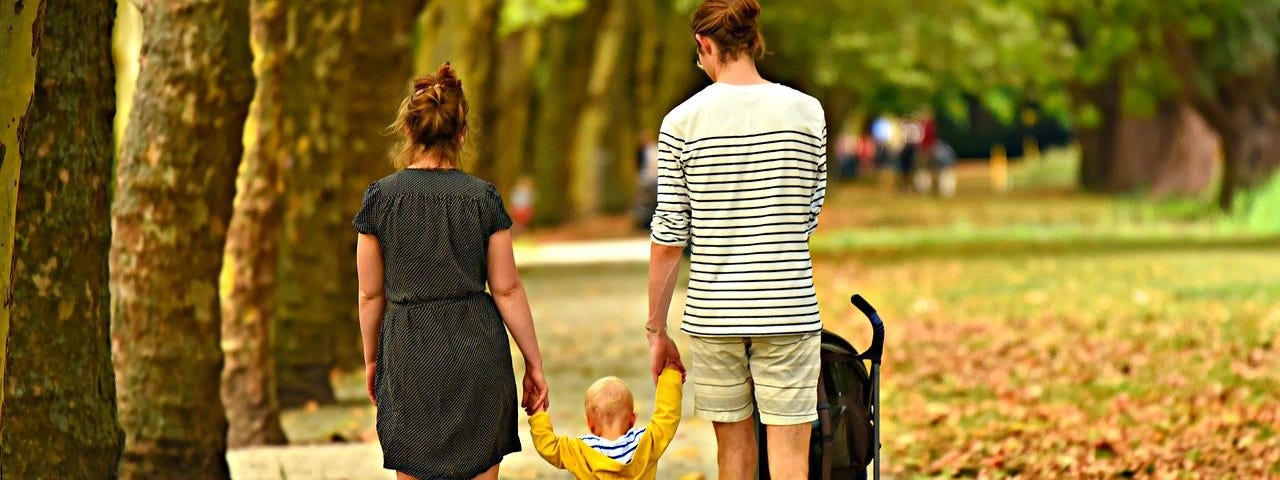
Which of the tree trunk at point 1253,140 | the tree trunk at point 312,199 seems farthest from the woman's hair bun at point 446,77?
the tree trunk at point 1253,140

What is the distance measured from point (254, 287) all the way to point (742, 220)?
654 centimetres

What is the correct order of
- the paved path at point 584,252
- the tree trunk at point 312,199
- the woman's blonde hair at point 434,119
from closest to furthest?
the woman's blonde hair at point 434,119
the tree trunk at point 312,199
the paved path at point 584,252

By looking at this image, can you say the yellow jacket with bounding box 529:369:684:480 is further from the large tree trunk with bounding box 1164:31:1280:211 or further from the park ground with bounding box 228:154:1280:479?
the large tree trunk with bounding box 1164:31:1280:211

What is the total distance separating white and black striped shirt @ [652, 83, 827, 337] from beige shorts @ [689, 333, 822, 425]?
8 cm

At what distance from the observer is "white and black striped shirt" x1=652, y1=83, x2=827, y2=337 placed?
233 inches

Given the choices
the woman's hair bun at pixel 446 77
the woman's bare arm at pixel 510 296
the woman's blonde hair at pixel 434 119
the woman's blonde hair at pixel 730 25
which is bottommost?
the woman's bare arm at pixel 510 296

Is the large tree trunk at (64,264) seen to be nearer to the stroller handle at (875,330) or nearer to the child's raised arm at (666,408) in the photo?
the child's raised arm at (666,408)

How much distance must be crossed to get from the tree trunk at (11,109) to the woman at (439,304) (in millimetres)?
904

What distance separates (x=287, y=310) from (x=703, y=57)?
861 centimetres

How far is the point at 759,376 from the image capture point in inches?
238

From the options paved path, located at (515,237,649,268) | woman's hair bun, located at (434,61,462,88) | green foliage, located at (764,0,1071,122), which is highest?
green foliage, located at (764,0,1071,122)

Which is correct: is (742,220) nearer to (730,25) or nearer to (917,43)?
(730,25)

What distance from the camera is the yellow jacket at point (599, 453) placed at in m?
6.00

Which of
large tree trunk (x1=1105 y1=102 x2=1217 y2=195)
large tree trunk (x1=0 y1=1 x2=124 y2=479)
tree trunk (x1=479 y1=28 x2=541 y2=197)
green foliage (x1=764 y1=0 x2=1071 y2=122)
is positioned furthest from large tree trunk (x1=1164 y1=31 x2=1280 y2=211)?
large tree trunk (x1=0 y1=1 x2=124 y2=479)
